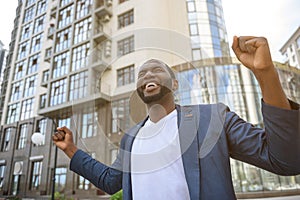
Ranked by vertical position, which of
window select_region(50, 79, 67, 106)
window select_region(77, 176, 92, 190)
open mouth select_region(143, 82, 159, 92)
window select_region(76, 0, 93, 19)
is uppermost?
window select_region(76, 0, 93, 19)

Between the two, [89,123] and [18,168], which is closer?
[89,123]

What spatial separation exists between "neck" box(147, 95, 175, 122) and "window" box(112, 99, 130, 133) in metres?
0.07

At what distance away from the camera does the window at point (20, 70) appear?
852 cm

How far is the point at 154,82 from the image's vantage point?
353mm

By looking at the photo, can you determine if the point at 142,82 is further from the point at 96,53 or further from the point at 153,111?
the point at 96,53

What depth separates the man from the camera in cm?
24

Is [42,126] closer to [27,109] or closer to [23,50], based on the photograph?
[27,109]

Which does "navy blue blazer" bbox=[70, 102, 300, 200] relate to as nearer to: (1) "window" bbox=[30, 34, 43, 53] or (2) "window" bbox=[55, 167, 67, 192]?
(2) "window" bbox=[55, 167, 67, 192]

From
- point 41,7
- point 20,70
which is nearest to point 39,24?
point 41,7

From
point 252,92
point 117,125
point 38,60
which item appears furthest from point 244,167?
point 38,60

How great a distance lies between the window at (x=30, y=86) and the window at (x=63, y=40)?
1984mm

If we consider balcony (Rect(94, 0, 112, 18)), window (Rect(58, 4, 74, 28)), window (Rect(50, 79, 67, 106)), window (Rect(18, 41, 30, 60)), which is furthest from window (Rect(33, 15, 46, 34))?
balcony (Rect(94, 0, 112, 18))

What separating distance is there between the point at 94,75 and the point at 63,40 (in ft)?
23.4

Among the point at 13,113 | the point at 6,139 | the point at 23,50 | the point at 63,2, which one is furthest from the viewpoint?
the point at 23,50
